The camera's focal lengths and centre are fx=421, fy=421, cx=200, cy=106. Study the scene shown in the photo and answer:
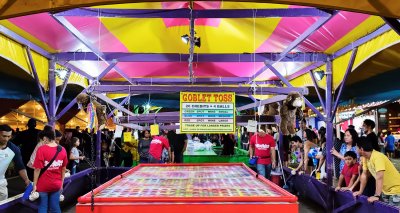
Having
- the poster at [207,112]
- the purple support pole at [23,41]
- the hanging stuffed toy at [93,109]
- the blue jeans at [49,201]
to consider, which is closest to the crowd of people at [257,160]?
the blue jeans at [49,201]

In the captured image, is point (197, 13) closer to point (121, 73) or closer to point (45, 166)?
point (45, 166)

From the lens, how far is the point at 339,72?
9.26 meters

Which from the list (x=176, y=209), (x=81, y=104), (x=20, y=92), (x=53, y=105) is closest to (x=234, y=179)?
(x=176, y=209)

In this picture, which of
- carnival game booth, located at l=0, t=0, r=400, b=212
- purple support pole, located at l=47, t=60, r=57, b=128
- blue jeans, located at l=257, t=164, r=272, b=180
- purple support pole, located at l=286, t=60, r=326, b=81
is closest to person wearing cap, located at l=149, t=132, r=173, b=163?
carnival game booth, located at l=0, t=0, r=400, b=212

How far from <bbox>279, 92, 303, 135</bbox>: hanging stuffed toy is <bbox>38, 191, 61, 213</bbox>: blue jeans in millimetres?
3953

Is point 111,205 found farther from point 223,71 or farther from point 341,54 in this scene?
point 223,71

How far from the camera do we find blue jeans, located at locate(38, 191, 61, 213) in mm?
6039

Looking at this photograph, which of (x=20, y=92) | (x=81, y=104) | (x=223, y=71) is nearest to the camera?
(x=81, y=104)

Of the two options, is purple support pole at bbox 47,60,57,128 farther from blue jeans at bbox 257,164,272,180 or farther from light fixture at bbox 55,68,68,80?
blue jeans at bbox 257,164,272,180

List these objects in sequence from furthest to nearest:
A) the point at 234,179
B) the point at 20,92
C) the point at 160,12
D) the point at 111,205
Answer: the point at 20,92 → the point at 160,12 → the point at 234,179 → the point at 111,205

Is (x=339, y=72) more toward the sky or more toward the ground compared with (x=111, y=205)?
more toward the sky

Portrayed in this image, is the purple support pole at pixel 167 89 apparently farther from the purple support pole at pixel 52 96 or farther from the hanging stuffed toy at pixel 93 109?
the purple support pole at pixel 52 96

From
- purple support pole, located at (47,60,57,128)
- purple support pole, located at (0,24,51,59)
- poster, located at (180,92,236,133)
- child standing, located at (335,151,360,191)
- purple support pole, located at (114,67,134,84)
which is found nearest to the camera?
purple support pole, located at (0,24,51,59)

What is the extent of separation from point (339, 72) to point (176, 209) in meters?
6.52
